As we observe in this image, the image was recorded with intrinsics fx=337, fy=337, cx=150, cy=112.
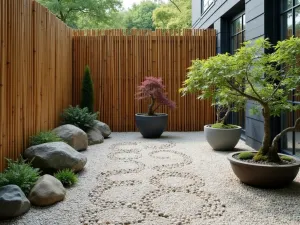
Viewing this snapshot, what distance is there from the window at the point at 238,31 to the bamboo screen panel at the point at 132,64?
0.75 meters

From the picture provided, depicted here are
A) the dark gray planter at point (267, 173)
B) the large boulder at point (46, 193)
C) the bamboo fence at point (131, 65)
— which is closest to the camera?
the large boulder at point (46, 193)

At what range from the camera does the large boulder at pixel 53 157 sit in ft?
13.7

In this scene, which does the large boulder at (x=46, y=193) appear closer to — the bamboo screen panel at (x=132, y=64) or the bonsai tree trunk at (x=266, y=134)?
the bonsai tree trunk at (x=266, y=134)

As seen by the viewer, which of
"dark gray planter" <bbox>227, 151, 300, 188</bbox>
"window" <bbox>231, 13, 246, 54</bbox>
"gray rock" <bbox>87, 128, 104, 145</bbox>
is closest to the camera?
"dark gray planter" <bbox>227, 151, 300, 188</bbox>

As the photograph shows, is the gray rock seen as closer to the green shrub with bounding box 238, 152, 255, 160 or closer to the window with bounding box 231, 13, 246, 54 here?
the green shrub with bounding box 238, 152, 255, 160

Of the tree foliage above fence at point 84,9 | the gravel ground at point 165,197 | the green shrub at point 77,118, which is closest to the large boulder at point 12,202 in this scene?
the gravel ground at point 165,197

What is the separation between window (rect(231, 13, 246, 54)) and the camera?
707 centimetres

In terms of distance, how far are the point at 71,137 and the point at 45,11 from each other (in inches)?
86.4

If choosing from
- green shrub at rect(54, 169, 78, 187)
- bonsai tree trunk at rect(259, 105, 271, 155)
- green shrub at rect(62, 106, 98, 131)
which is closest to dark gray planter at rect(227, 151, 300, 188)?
bonsai tree trunk at rect(259, 105, 271, 155)

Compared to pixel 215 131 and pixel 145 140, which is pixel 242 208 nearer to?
pixel 215 131

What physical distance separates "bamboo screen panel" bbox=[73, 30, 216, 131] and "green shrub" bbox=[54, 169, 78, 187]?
461 cm

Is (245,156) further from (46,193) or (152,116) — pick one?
(152,116)

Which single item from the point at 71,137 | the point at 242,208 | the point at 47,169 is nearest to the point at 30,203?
the point at 47,169

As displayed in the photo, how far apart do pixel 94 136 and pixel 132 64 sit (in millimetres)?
2472
